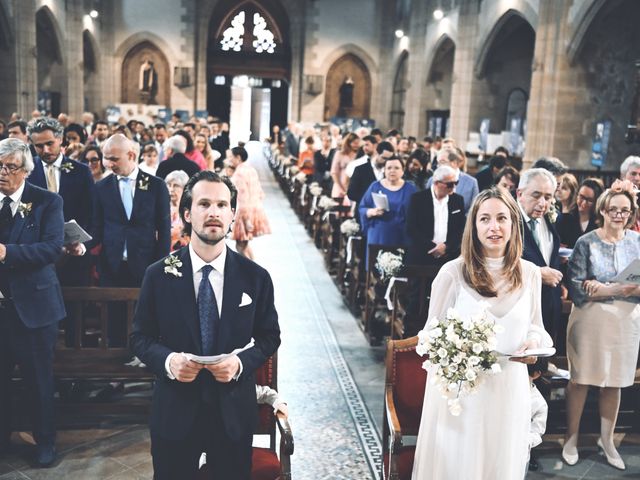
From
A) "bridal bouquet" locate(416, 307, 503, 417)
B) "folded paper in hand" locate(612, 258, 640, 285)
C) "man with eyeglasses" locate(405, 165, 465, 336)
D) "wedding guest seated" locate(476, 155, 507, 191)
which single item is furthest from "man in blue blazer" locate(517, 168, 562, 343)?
"wedding guest seated" locate(476, 155, 507, 191)

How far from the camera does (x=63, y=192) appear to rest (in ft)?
16.3

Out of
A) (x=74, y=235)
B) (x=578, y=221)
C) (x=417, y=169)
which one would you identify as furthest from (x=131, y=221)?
(x=417, y=169)

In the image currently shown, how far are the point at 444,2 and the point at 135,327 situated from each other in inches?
758

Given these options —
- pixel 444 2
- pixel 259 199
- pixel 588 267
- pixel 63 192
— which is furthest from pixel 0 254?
pixel 444 2

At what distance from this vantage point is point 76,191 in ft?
16.4

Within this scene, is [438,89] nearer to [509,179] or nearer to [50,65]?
[50,65]

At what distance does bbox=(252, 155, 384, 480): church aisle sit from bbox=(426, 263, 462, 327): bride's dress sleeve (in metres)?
1.55

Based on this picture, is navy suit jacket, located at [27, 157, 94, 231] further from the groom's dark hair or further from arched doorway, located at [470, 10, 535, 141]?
arched doorway, located at [470, 10, 535, 141]

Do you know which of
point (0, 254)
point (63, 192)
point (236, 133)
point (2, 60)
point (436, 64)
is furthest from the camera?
point (236, 133)

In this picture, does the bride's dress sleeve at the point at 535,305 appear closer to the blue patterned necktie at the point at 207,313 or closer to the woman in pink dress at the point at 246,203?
the blue patterned necktie at the point at 207,313

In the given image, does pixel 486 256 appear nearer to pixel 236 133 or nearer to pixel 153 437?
pixel 153 437

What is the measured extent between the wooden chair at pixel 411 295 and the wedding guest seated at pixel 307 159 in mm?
7535

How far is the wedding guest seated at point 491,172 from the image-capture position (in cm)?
796

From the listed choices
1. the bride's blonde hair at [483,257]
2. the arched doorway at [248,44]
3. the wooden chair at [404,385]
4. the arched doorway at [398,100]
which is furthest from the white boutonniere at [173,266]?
the arched doorway at [248,44]
